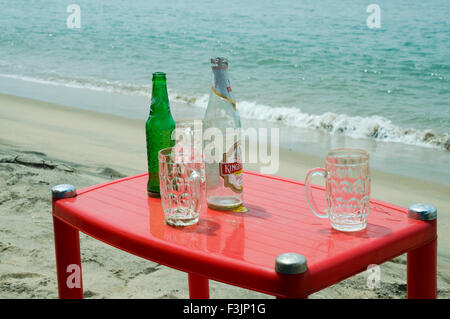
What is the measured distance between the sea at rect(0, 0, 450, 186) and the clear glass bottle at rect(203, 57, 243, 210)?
296 centimetres

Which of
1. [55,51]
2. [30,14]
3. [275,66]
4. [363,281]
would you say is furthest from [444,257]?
[30,14]

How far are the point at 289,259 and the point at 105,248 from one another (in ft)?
4.74

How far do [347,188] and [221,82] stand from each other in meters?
0.41

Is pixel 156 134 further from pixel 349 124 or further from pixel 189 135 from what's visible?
pixel 349 124

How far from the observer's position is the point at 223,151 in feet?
4.87

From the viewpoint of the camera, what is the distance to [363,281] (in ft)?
7.35

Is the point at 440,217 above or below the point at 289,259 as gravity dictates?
below

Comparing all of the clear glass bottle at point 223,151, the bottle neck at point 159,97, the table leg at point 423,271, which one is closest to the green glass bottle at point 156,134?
the bottle neck at point 159,97

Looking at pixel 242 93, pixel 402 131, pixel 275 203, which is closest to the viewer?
pixel 275 203

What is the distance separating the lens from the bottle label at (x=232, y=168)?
147 cm

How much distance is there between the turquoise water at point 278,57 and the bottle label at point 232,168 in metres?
4.46

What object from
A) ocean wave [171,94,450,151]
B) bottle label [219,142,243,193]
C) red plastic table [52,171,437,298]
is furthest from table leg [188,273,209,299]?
ocean wave [171,94,450,151]

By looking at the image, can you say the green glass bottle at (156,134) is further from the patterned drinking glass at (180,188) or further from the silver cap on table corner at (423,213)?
the silver cap on table corner at (423,213)

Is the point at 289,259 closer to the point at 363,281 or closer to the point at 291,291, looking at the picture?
the point at 291,291
